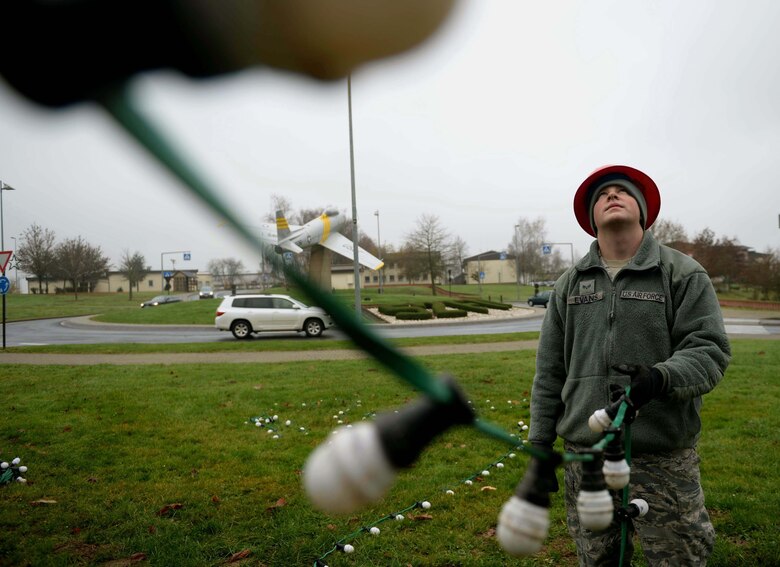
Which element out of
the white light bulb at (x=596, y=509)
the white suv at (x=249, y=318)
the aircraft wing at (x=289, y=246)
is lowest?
the white suv at (x=249, y=318)

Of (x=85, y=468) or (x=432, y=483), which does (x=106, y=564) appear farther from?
(x=432, y=483)

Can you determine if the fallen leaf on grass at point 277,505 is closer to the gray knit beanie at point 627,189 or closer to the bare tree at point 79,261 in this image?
the gray knit beanie at point 627,189

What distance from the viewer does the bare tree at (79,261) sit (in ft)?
2.60

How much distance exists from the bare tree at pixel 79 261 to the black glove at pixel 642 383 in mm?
1428

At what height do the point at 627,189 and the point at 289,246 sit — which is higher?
the point at 627,189

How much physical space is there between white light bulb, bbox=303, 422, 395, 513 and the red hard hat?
1.98 m

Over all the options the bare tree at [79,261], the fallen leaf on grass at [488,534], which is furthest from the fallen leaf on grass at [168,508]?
the bare tree at [79,261]

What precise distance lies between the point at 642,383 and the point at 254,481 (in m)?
3.74

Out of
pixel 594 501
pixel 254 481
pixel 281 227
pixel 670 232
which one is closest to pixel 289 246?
pixel 281 227

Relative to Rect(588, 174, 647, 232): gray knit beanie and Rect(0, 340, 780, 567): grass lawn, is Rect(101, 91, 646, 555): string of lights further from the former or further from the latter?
Rect(588, 174, 647, 232): gray knit beanie

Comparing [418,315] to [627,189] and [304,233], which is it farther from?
[304,233]

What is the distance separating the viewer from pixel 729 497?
416 centimetres

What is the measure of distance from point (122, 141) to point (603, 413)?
4.69 ft

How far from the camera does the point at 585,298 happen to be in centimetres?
231
